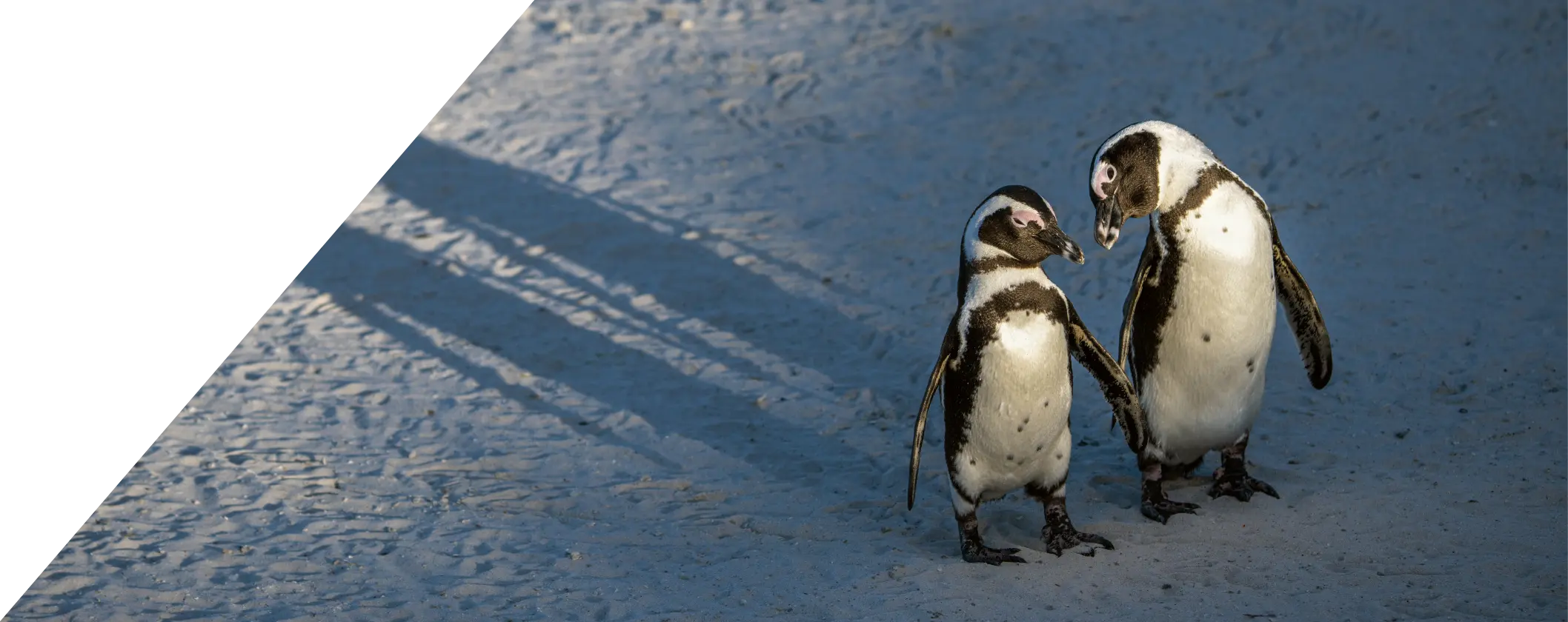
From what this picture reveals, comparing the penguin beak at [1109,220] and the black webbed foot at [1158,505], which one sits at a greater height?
the penguin beak at [1109,220]

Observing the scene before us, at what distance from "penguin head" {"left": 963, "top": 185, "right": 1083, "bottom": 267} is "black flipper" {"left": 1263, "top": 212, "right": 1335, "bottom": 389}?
25.1 inches

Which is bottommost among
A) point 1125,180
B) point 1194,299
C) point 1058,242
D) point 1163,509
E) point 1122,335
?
point 1163,509

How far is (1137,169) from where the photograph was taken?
3.44m

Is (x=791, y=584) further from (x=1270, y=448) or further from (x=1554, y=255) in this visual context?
(x=1554, y=255)

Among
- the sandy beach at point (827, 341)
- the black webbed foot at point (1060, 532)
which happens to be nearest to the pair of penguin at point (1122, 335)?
the black webbed foot at point (1060, 532)

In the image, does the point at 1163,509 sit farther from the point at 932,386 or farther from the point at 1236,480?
the point at 932,386

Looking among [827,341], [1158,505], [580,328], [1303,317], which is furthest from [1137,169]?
[580,328]

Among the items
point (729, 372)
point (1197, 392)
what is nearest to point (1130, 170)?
point (1197, 392)

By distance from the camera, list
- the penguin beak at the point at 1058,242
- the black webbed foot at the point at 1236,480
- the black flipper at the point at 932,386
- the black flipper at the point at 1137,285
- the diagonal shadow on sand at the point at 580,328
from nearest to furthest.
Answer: the penguin beak at the point at 1058,242 → the black flipper at the point at 932,386 → the black flipper at the point at 1137,285 → the black webbed foot at the point at 1236,480 → the diagonal shadow on sand at the point at 580,328

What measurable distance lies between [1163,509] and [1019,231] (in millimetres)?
789

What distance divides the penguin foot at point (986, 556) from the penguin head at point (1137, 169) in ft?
2.29

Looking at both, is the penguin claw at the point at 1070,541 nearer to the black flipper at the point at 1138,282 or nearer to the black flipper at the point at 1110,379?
the black flipper at the point at 1110,379

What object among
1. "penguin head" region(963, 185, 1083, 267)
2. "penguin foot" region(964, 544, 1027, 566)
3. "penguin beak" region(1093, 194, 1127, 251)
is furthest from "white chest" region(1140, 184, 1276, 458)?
"penguin foot" region(964, 544, 1027, 566)

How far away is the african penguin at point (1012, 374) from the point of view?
3342 mm
